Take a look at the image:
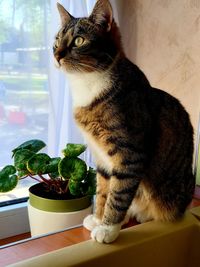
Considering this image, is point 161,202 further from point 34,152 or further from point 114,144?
point 34,152

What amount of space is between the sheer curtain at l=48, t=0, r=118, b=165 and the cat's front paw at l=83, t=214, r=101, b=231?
15.0 inches

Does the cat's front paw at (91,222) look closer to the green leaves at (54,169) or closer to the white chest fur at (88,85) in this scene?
the green leaves at (54,169)

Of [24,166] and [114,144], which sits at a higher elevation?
[114,144]

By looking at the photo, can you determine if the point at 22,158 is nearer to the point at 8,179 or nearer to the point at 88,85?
the point at 8,179

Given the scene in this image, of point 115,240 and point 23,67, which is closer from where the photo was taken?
point 115,240

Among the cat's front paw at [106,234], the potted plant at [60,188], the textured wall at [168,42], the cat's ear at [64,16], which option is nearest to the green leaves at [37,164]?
the potted plant at [60,188]

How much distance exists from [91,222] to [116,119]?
0.33 meters

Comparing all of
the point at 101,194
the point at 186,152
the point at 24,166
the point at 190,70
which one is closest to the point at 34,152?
the point at 24,166

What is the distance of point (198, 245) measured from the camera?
36.8 inches

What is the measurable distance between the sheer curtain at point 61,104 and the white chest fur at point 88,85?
347 mm

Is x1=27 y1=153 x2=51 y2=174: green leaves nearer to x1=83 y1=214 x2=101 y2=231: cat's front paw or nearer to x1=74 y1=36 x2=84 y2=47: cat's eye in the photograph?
x1=83 y1=214 x2=101 y2=231: cat's front paw

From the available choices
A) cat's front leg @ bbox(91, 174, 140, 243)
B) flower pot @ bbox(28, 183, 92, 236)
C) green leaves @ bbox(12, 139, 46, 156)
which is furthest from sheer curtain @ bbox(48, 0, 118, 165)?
cat's front leg @ bbox(91, 174, 140, 243)

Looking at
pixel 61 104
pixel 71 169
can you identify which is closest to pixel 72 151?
pixel 71 169

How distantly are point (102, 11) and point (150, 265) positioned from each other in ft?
2.11
